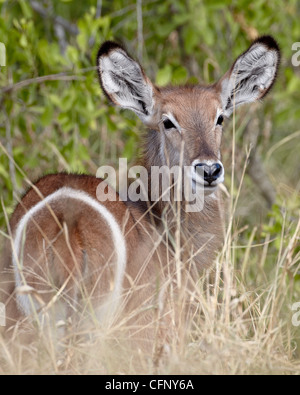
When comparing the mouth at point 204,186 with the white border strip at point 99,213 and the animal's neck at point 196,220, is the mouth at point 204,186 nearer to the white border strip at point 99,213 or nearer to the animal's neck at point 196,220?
the animal's neck at point 196,220

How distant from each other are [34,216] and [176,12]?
5.06m

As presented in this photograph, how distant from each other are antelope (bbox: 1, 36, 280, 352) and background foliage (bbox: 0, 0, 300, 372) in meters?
0.73

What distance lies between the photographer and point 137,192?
18.2 feet

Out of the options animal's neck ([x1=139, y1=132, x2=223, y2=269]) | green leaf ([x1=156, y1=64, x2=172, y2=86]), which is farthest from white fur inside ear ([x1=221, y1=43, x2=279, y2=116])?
green leaf ([x1=156, y1=64, x2=172, y2=86])

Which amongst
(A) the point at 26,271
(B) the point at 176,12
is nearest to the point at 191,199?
(A) the point at 26,271

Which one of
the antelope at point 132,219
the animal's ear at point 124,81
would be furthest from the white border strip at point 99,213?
the animal's ear at point 124,81

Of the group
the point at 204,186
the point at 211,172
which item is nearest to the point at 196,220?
the point at 204,186

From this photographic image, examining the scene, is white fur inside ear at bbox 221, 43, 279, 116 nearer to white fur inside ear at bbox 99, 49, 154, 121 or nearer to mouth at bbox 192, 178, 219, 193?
white fur inside ear at bbox 99, 49, 154, 121

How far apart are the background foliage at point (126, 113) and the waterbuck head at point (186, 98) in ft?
2.23

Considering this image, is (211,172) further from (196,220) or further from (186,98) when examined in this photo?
(186,98)

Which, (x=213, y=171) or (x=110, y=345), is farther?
(x=213, y=171)

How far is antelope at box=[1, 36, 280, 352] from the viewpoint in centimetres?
436

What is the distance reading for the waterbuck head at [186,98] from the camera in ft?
17.4
